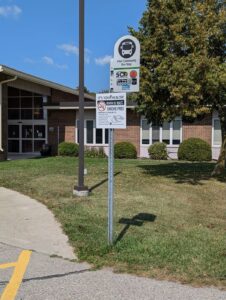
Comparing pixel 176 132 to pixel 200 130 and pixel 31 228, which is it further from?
pixel 31 228

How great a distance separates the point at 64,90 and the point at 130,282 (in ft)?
79.4

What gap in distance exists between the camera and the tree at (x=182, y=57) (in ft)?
37.5

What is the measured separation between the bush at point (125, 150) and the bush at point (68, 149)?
8.18 ft

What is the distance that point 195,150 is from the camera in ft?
78.5

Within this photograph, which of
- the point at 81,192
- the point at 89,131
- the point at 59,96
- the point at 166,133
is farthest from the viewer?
the point at 59,96

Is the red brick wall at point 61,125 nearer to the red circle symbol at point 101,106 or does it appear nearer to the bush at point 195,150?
the bush at point 195,150

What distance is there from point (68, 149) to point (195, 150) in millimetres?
7558

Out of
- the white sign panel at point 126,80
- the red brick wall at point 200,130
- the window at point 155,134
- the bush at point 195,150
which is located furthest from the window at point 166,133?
the white sign panel at point 126,80

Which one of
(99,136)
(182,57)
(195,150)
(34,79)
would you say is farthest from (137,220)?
(99,136)

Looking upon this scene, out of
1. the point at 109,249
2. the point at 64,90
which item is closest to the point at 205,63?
the point at 109,249

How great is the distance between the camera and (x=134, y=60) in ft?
20.4

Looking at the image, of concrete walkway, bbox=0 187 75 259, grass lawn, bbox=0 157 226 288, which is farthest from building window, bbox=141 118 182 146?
concrete walkway, bbox=0 187 75 259

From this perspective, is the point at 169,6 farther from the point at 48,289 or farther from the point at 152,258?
the point at 48,289

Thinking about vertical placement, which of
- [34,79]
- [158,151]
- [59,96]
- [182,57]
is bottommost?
[158,151]
